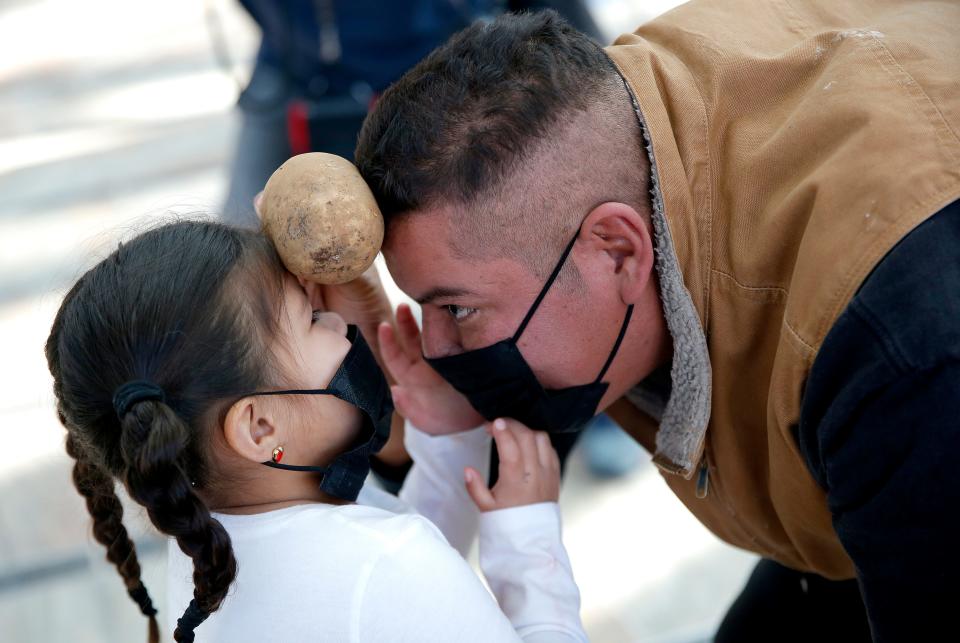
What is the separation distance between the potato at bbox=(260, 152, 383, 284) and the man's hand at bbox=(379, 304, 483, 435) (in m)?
0.43

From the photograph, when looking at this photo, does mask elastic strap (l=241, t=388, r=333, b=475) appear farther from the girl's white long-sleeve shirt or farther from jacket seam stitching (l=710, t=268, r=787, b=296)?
jacket seam stitching (l=710, t=268, r=787, b=296)

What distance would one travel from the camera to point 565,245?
59.1 inches

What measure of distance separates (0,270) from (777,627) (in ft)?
11.2

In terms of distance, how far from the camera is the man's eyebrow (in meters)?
1.53

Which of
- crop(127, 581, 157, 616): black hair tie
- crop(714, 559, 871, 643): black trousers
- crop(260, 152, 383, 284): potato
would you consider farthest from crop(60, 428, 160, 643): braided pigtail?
crop(714, 559, 871, 643): black trousers

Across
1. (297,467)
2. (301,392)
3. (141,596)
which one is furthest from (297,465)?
(141,596)

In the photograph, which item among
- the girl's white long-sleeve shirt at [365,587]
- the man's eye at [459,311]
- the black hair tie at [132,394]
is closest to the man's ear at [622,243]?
the man's eye at [459,311]

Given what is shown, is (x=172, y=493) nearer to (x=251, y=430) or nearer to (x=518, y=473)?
(x=251, y=430)

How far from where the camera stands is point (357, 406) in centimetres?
148

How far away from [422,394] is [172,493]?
0.70 metres

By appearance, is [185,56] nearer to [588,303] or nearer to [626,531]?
[626,531]

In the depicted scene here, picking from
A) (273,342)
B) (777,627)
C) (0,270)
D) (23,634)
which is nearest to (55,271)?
(0,270)

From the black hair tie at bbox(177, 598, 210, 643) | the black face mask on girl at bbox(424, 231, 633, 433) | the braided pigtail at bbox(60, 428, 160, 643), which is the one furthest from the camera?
the black face mask on girl at bbox(424, 231, 633, 433)

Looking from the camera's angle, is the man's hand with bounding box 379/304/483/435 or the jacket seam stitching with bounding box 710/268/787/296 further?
the man's hand with bounding box 379/304/483/435
